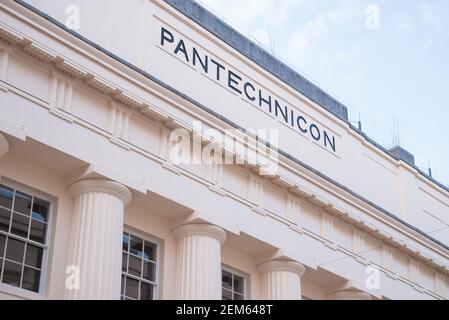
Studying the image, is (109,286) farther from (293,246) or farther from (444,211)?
(444,211)

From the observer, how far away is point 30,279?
55.1 feet

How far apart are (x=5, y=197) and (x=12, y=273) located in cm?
162

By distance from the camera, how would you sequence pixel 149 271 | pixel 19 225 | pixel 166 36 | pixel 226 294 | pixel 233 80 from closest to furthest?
pixel 19 225, pixel 149 271, pixel 226 294, pixel 166 36, pixel 233 80

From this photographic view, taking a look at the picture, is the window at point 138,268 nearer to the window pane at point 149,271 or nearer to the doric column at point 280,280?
the window pane at point 149,271

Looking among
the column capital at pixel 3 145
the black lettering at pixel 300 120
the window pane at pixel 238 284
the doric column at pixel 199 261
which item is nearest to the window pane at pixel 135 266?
the doric column at pixel 199 261

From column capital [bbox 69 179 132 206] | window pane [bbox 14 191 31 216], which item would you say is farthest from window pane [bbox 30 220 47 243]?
column capital [bbox 69 179 132 206]

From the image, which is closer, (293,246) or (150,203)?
(150,203)

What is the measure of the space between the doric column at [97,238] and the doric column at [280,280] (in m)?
4.99

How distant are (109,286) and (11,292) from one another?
6.59 feet

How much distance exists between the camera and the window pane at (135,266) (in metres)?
18.9

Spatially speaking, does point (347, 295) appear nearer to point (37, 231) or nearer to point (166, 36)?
point (166, 36)

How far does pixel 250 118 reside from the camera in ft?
75.4

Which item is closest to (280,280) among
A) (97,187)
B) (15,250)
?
(97,187)

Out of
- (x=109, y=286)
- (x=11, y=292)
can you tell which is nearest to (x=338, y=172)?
(x=109, y=286)
